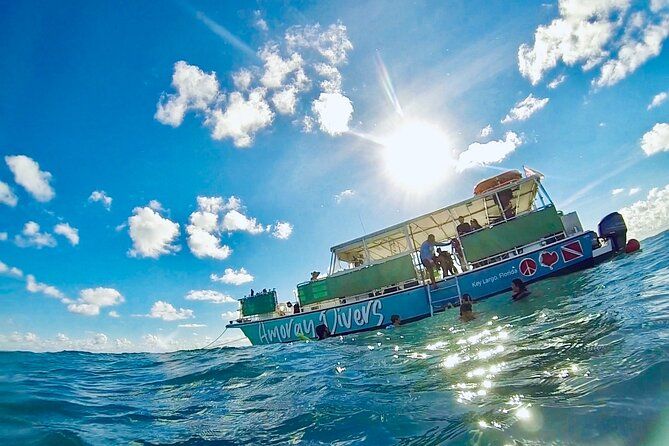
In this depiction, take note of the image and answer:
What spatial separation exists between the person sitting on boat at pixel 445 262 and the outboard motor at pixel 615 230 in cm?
691

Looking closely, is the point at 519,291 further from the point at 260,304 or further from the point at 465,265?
the point at 260,304

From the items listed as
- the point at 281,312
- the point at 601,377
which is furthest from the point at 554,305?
the point at 281,312

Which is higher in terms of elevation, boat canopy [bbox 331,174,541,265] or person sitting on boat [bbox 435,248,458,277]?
boat canopy [bbox 331,174,541,265]

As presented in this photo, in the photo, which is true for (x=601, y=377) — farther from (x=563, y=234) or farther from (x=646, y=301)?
A: (x=563, y=234)

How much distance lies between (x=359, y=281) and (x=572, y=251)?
899 cm

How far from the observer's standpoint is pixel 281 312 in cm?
1992

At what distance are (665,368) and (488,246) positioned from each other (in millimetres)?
11769

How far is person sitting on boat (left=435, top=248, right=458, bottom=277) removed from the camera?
48.9 feet

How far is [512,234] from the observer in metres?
14.0

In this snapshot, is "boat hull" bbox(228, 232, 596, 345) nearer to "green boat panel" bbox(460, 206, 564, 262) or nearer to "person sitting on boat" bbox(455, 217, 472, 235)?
"green boat panel" bbox(460, 206, 564, 262)

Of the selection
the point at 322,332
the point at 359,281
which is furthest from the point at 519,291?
the point at 322,332

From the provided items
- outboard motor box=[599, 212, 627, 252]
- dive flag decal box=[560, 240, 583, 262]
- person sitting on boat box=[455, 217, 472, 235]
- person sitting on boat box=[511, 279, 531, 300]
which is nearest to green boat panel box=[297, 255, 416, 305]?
person sitting on boat box=[455, 217, 472, 235]

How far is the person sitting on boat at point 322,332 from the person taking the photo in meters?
Answer: 15.9

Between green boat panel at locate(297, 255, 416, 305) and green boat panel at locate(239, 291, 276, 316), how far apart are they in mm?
2841
